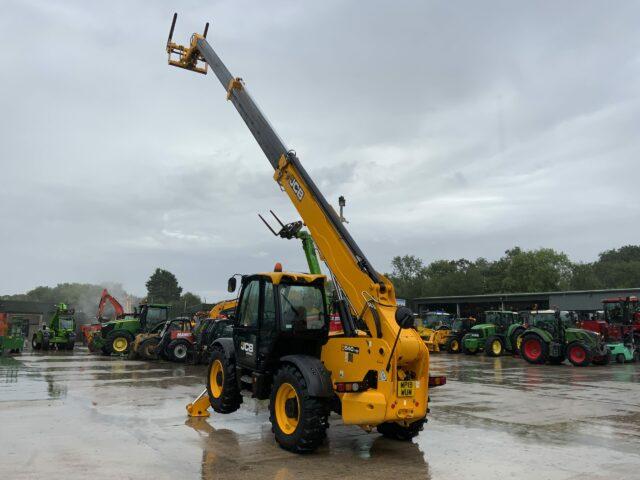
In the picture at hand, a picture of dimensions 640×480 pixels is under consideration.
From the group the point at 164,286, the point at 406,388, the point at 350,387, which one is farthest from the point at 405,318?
the point at 164,286

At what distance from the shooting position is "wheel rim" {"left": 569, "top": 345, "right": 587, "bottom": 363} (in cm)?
1926

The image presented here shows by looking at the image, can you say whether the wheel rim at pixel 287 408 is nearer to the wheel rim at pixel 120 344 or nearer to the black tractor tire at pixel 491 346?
the wheel rim at pixel 120 344

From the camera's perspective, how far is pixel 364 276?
7.22 metres

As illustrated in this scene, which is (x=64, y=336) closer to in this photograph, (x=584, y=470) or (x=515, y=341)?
(x=515, y=341)

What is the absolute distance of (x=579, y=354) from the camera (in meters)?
19.4

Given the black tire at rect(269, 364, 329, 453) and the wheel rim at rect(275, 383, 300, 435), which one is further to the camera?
the wheel rim at rect(275, 383, 300, 435)

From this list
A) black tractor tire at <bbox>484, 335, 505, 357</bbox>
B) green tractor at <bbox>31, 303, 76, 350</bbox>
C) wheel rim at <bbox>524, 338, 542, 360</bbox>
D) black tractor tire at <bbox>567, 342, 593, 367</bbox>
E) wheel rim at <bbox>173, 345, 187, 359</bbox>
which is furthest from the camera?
green tractor at <bbox>31, 303, 76, 350</bbox>

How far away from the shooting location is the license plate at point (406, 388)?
20.7 ft

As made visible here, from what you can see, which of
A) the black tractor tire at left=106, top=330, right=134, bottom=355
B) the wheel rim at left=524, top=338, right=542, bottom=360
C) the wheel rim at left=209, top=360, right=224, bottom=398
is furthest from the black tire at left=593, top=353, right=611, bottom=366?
the black tractor tire at left=106, top=330, right=134, bottom=355

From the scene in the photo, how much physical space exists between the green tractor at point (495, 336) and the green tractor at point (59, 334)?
69.7ft

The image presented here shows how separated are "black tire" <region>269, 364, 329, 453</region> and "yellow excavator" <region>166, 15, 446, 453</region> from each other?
0.04 ft

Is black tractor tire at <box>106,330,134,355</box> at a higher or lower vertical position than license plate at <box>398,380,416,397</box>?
lower

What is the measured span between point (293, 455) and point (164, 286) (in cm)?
12266

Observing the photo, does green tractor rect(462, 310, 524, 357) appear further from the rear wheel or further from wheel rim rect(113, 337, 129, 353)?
wheel rim rect(113, 337, 129, 353)
